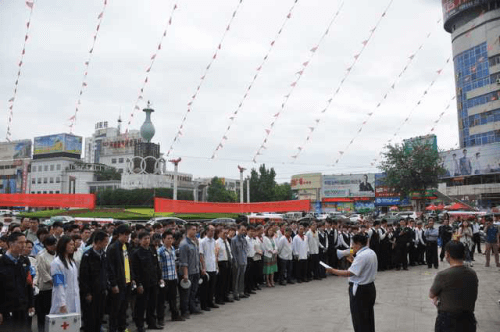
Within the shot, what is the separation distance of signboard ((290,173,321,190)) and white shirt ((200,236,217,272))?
63.2 metres

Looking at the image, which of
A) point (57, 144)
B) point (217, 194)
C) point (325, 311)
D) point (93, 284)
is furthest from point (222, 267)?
point (57, 144)

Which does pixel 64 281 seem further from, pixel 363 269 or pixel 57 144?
pixel 57 144

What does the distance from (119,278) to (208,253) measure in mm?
2792

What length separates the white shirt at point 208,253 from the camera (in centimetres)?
915

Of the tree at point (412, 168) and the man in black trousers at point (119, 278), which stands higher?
the tree at point (412, 168)

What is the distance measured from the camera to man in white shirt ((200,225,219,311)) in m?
9.06

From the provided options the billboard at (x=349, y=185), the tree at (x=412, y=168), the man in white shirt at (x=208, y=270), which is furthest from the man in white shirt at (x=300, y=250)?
the billboard at (x=349, y=185)

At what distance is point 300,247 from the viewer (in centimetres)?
1316

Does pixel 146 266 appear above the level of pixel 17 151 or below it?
below

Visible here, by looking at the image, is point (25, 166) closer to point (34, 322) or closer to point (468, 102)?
point (468, 102)

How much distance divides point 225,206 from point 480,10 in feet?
183

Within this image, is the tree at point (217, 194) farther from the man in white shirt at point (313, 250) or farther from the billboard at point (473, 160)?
the man in white shirt at point (313, 250)

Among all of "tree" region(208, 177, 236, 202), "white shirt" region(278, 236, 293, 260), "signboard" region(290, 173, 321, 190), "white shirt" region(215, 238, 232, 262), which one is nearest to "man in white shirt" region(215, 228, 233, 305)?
"white shirt" region(215, 238, 232, 262)

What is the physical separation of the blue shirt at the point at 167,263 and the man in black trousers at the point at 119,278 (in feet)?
3.22
